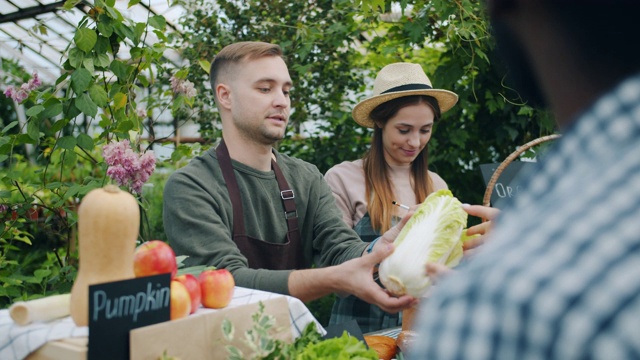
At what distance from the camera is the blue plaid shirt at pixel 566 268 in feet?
1.44

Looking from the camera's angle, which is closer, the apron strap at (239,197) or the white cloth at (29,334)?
the white cloth at (29,334)

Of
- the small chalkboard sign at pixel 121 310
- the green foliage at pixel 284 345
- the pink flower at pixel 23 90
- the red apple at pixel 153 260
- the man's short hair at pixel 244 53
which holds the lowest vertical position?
the green foliage at pixel 284 345

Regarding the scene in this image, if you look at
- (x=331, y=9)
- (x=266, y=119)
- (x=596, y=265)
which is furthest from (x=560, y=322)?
(x=331, y=9)

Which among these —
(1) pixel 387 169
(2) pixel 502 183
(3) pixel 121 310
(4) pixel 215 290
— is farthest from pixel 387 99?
(3) pixel 121 310

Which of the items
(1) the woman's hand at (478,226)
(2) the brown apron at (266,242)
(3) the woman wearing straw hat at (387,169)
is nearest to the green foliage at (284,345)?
(1) the woman's hand at (478,226)

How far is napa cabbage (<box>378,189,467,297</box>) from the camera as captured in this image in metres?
1.79

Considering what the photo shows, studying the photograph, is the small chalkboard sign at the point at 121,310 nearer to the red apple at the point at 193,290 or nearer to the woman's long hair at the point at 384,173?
the red apple at the point at 193,290

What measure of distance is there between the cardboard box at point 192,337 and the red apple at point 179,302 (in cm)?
3

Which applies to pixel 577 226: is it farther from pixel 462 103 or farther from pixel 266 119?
pixel 462 103

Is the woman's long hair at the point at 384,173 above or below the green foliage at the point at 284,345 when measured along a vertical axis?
above

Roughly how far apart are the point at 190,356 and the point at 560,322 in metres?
1.14

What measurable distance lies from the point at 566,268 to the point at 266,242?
213 centimetres

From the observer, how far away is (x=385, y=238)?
2.28 meters

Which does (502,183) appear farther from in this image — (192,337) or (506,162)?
(192,337)
